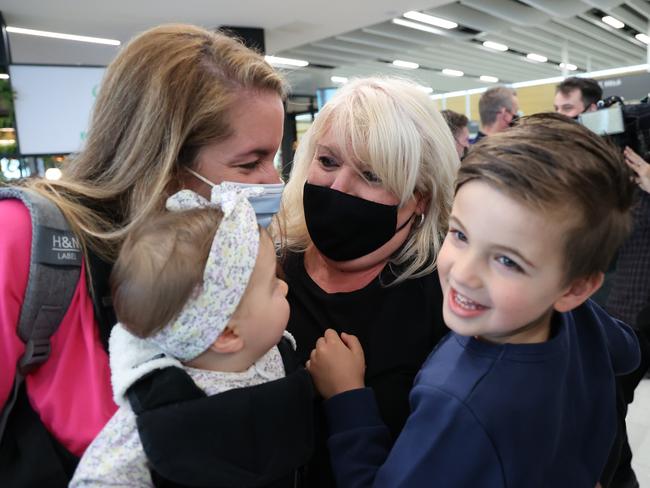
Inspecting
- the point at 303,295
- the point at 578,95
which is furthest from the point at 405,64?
the point at 303,295

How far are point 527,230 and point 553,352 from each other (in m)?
0.23

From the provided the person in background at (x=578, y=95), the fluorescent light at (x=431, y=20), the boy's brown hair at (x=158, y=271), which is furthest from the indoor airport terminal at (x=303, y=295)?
the fluorescent light at (x=431, y=20)

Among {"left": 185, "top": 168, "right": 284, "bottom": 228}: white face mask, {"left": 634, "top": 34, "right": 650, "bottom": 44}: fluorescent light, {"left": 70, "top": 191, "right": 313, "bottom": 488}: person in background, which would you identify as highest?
{"left": 634, "top": 34, "right": 650, "bottom": 44}: fluorescent light

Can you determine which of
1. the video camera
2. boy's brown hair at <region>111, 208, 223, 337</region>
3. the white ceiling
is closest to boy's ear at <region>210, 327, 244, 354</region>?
boy's brown hair at <region>111, 208, 223, 337</region>

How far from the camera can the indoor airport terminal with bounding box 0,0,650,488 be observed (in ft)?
2.57

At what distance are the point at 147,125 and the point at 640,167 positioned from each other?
2.69 meters

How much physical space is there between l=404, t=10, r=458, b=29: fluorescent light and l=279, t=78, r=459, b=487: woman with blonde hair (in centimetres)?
768

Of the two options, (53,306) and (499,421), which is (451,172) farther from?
(53,306)

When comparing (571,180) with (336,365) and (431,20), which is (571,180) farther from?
(431,20)

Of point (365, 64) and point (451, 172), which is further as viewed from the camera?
point (365, 64)

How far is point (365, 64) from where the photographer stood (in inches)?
527

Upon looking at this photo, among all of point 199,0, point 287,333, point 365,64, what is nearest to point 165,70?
point 287,333

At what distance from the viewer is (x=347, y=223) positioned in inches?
49.0

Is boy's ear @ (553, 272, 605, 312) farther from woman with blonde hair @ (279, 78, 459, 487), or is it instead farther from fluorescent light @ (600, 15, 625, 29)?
fluorescent light @ (600, 15, 625, 29)
